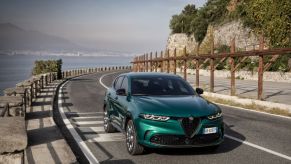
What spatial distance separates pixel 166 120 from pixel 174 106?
0.43 meters

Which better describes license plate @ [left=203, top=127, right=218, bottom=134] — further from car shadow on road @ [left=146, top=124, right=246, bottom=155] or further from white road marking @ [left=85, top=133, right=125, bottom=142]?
white road marking @ [left=85, top=133, right=125, bottom=142]

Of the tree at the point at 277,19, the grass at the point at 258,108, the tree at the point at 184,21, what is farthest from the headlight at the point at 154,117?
the tree at the point at 184,21

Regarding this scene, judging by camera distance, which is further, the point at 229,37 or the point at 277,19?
the point at 229,37

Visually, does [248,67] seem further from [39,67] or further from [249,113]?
[249,113]

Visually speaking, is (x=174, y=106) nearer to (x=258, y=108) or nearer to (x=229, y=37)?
(x=258, y=108)

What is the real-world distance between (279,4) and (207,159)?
20.0 m

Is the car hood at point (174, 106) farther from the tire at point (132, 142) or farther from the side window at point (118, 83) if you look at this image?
the side window at point (118, 83)

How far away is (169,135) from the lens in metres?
7.46

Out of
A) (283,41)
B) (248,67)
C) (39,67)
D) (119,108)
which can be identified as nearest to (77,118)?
(119,108)

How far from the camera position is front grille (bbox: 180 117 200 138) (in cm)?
746

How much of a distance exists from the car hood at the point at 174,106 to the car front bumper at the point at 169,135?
17 cm

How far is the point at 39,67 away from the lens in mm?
49875

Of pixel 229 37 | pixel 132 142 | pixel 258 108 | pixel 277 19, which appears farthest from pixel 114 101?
pixel 229 37

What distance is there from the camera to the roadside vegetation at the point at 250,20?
25.2 m
